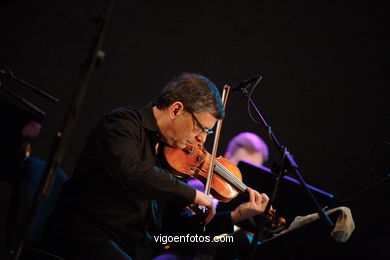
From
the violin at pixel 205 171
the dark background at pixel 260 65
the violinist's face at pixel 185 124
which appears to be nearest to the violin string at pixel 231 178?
the violin at pixel 205 171

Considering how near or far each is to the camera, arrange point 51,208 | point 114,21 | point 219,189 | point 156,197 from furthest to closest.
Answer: point 114,21 < point 219,189 < point 51,208 < point 156,197

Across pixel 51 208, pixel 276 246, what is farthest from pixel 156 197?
pixel 276 246

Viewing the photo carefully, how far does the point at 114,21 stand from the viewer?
4.21m

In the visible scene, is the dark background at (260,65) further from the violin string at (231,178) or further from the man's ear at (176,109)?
the man's ear at (176,109)

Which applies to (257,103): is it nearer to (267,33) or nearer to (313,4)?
(267,33)

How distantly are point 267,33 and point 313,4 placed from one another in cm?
62

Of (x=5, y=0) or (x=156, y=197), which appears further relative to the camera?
(x=5, y=0)

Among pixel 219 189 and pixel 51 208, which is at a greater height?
pixel 219 189

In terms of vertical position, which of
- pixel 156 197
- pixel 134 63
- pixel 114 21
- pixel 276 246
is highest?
pixel 114 21

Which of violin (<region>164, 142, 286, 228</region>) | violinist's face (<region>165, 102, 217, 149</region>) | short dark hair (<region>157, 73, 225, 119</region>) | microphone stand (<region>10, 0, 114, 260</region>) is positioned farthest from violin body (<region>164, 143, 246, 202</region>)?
microphone stand (<region>10, 0, 114, 260</region>)

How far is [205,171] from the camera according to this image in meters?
2.53

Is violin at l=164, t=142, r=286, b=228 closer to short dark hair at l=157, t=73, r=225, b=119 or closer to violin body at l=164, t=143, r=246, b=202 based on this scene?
violin body at l=164, t=143, r=246, b=202

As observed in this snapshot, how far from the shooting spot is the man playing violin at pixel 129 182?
70.4 inches

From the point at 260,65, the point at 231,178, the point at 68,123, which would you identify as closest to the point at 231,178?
the point at 231,178
